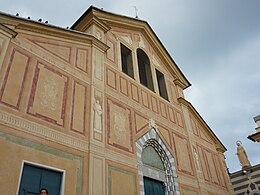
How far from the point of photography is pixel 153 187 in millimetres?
7355

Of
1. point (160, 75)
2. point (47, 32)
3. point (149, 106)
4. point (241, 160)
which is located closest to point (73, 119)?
point (47, 32)

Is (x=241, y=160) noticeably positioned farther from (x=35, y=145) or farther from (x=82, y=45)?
(x=35, y=145)

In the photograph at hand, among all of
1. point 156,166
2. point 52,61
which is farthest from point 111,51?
point 156,166

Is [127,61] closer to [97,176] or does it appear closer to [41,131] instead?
[97,176]

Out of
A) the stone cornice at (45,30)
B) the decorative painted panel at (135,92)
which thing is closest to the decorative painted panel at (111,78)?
the stone cornice at (45,30)

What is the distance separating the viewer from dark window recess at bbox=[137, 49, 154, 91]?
1030 centimetres

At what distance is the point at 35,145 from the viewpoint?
4.76 meters

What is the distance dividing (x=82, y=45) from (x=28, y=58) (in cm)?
200

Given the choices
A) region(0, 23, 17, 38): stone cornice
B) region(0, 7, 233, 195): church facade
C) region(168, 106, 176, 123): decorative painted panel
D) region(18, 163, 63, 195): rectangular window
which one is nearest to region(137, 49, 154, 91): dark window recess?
region(0, 7, 233, 195): church facade

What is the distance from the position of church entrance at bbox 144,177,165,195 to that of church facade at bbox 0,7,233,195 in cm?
3

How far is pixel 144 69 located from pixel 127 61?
1.27 meters

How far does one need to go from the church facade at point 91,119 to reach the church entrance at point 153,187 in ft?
0.09

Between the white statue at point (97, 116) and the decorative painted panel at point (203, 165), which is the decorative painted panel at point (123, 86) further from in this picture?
the decorative painted panel at point (203, 165)

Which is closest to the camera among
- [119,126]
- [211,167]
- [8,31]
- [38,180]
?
[38,180]
